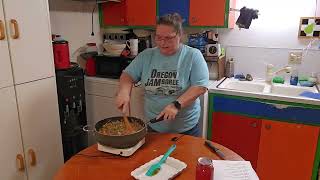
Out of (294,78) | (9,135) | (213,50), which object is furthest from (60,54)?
(294,78)

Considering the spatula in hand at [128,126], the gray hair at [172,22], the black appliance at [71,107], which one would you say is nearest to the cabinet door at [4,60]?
the black appliance at [71,107]

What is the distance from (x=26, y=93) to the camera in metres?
1.92

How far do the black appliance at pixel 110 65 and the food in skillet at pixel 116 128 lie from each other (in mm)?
1159

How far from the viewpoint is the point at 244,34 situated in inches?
109

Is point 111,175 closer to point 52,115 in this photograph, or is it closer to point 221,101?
point 52,115

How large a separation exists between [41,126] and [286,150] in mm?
1886

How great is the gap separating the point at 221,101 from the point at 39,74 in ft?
4.76

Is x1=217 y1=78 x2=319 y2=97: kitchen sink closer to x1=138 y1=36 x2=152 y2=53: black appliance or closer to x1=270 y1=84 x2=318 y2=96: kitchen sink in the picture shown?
x1=270 y1=84 x2=318 y2=96: kitchen sink

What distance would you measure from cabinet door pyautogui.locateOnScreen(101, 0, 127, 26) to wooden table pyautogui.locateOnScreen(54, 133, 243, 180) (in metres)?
1.67

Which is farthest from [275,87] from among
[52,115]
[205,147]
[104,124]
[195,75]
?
[52,115]

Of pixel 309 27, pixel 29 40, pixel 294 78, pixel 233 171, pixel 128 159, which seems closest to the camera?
pixel 233 171

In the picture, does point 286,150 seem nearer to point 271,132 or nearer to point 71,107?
point 271,132

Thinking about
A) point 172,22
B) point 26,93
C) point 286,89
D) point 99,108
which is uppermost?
point 172,22

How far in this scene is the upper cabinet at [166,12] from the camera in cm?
251
